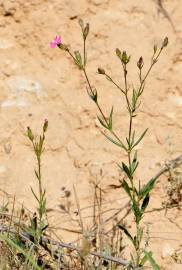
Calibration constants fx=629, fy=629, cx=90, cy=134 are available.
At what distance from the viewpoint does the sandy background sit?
9.32 feet

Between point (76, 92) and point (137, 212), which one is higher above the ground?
point (76, 92)

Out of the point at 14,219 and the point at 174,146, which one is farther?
the point at 174,146

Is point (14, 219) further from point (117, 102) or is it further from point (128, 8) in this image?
point (128, 8)

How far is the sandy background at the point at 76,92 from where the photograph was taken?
2840mm

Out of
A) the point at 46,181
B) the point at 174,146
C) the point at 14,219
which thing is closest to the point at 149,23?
the point at 174,146

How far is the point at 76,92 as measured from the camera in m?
3.02

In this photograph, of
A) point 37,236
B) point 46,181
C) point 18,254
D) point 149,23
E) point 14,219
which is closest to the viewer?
point 37,236

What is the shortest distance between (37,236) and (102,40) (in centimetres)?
115

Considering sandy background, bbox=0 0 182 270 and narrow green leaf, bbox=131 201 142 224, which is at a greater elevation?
sandy background, bbox=0 0 182 270

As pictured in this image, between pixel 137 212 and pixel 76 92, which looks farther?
pixel 76 92

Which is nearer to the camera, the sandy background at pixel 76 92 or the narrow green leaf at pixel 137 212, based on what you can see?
the narrow green leaf at pixel 137 212

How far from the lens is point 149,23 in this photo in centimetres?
304

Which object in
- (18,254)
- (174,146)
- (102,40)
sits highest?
(102,40)

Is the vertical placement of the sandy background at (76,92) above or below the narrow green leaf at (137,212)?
above
